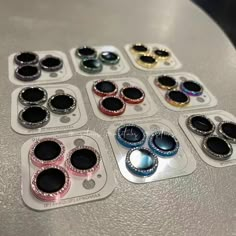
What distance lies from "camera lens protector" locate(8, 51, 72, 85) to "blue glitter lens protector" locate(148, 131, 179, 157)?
6.6 inches

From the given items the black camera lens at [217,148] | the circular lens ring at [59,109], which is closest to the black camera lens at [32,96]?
the circular lens ring at [59,109]

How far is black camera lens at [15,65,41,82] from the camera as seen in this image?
0.50 meters

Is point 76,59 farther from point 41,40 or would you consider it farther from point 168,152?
point 168,152

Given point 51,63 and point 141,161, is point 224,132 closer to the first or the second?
point 141,161

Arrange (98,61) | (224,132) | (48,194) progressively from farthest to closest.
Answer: (98,61), (224,132), (48,194)

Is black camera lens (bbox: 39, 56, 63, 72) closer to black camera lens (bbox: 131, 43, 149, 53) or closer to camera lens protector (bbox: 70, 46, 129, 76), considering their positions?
camera lens protector (bbox: 70, 46, 129, 76)

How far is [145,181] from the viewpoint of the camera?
39 cm

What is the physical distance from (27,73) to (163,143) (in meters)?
0.22

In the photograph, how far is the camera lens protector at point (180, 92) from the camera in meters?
0.49

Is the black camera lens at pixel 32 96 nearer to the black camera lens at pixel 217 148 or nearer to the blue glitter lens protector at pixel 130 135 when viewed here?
the blue glitter lens protector at pixel 130 135

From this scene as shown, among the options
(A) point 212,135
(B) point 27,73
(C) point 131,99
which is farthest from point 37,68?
(A) point 212,135

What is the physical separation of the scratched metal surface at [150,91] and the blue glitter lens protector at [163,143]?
1.3 inches

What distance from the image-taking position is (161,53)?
0.60 metres

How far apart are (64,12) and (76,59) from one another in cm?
18
